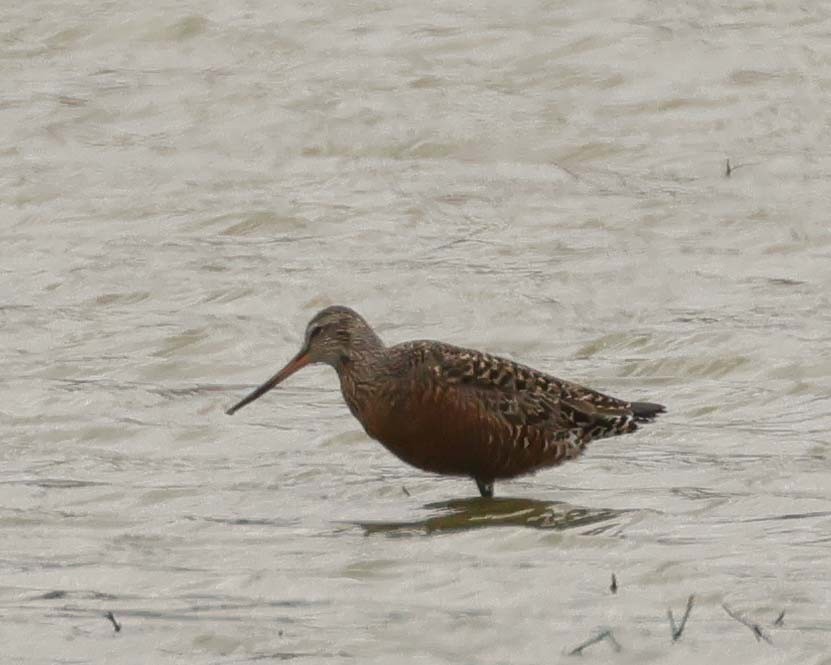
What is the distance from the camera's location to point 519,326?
13344 millimetres

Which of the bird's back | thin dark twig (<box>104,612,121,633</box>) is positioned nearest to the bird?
the bird's back

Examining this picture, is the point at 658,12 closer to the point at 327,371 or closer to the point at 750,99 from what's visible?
the point at 750,99

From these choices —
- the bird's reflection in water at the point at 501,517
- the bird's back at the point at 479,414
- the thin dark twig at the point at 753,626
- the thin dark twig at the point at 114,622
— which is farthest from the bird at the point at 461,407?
the thin dark twig at the point at 753,626

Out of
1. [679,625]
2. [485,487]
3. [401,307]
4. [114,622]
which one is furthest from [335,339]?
[679,625]

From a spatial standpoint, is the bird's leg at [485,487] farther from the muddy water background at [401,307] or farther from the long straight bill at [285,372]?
the long straight bill at [285,372]

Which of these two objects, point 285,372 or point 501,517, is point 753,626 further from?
point 285,372

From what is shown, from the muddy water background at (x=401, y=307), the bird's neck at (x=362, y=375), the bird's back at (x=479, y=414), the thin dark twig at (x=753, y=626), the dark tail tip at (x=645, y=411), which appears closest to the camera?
the thin dark twig at (x=753, y=626)

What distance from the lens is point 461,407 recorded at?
1005 centimetres

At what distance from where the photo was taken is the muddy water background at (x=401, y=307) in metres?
8.23

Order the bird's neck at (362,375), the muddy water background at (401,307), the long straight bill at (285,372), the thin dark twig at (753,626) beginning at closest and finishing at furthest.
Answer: the thin dark twig at (753,626)
the muddy water background at (401,307)
the bird's neck at (362,375)
the long straight bill at (285,372)

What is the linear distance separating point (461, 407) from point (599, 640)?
106 inches

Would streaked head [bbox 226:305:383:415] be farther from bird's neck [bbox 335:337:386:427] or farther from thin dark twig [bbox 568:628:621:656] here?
thin dark twig [bbox 568:628:621:656]

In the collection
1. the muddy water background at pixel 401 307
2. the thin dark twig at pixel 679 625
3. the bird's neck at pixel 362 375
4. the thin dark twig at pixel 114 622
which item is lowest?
the muddy water background at pixel 401 307

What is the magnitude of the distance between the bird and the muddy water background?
22cm
